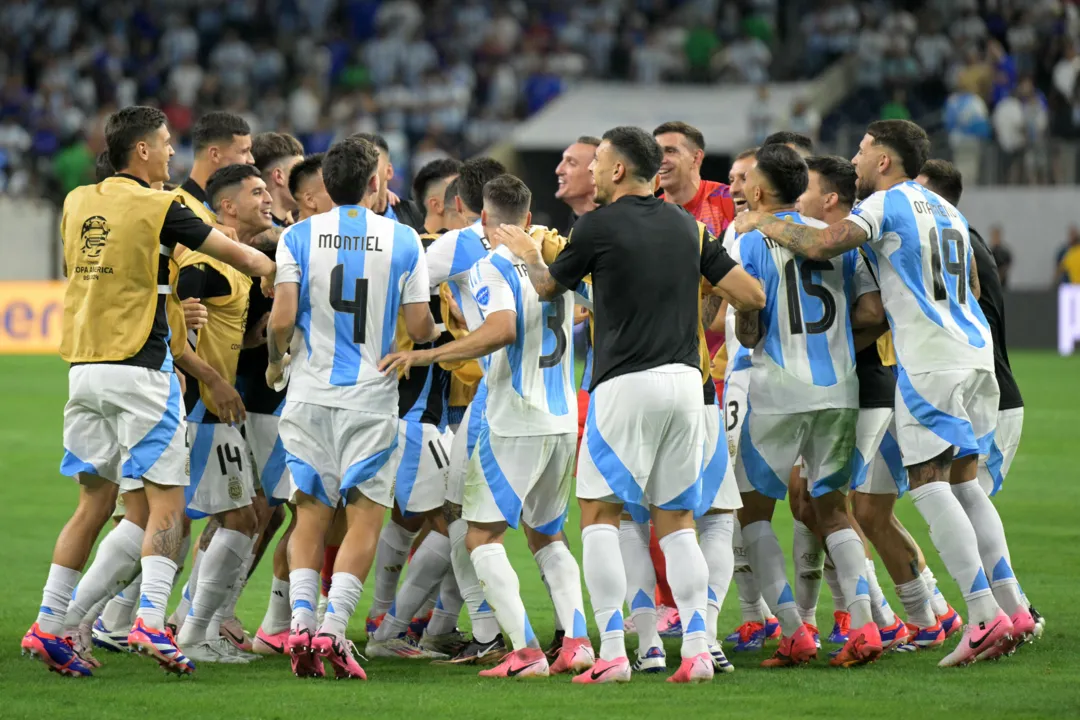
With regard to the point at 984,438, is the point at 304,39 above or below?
above

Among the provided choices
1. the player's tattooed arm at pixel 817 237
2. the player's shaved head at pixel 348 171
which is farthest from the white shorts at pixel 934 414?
the player's shaved head at pixel 348 171

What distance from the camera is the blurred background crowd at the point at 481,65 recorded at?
27719 millimetres

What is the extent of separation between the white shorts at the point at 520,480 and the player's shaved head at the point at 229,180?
6.13 feet

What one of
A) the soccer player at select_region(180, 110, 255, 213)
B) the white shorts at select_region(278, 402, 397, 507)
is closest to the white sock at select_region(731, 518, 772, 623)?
the white shorts at select_region(278, 402, 397, 507)

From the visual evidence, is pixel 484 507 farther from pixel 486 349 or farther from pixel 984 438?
pixel 984 438

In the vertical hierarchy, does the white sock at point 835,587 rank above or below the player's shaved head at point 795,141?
below

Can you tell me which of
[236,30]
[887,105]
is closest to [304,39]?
[236,30]

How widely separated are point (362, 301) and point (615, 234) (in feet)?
3.91

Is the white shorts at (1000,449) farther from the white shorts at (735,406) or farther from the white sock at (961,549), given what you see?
the white shorts at (735,406)

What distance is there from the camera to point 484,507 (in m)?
6.98

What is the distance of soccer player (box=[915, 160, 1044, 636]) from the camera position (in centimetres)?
804

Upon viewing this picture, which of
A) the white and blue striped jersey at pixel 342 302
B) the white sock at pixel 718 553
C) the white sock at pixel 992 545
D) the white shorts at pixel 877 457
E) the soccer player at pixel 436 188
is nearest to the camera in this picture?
the white and blue striped jersey at pixel 342 302

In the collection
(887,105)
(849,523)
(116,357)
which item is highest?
(887,105)

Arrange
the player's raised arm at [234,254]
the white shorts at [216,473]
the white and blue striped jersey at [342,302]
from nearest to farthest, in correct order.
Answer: the player's raised arm at [234,254] → the white and blue striped jersey at [342,302] → the white shorts at [216,473]
